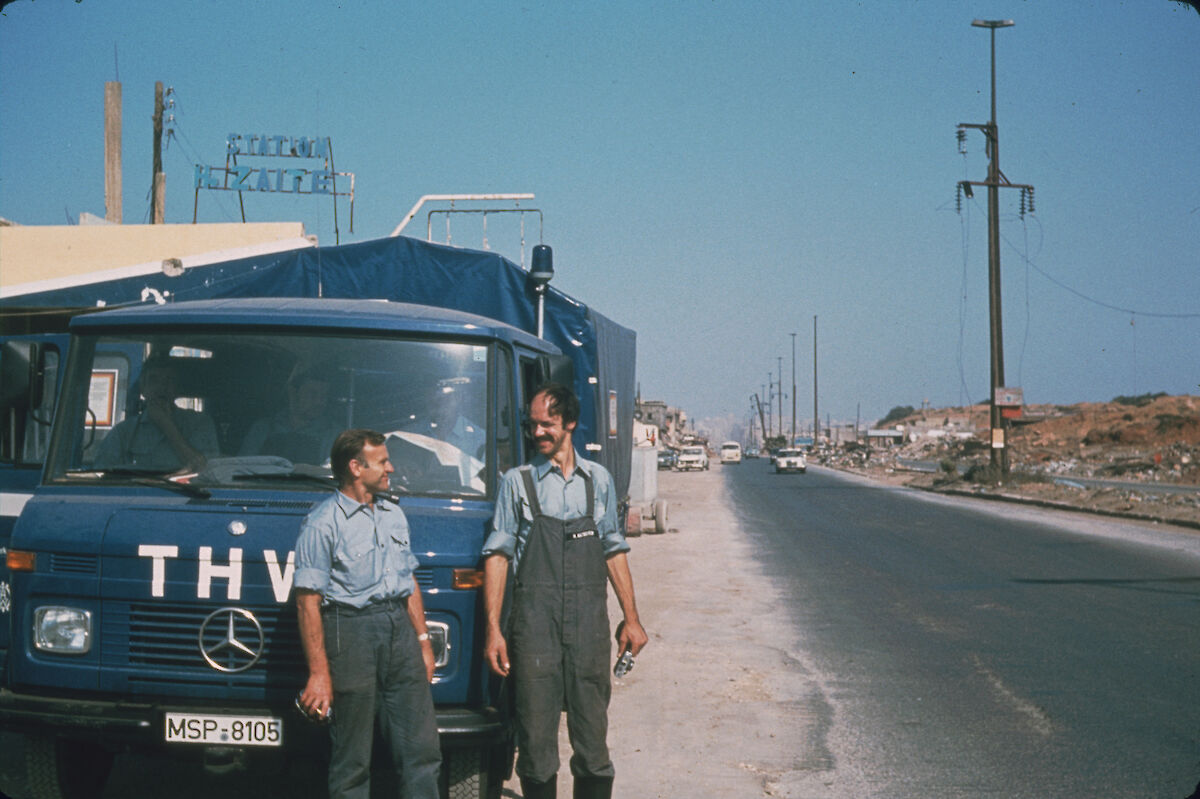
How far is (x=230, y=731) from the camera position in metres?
4.48

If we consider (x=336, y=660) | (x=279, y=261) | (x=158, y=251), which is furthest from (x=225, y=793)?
(x=158, y=251)

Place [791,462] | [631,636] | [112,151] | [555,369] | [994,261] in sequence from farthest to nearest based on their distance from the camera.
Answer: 1. [791,462]
2. [994,261]
3. [112,151]
4. [555,369]
5. [631,636]

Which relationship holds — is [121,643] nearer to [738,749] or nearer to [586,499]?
[586,499]

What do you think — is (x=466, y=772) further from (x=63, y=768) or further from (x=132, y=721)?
(x=63, y=768)

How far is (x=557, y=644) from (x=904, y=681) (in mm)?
4702

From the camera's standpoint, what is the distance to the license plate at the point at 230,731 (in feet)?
14.7

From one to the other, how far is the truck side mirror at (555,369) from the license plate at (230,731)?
193cm

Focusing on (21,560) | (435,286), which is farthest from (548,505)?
(435,286)

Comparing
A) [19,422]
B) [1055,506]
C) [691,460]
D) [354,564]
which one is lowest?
[691,460]

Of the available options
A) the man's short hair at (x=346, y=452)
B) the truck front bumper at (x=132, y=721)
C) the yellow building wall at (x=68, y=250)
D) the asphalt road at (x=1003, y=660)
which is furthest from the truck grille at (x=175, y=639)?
the yellow building wall at (x=68, y=250)

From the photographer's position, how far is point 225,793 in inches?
227

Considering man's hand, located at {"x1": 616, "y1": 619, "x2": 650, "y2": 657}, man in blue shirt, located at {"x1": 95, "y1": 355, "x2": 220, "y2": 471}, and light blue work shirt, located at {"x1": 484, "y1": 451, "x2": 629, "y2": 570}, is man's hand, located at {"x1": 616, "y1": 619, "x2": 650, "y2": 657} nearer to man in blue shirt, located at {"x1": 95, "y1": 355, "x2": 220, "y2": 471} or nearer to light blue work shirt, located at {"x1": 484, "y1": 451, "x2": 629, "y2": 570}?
light blue work shirt, located at {"x1": 484, "y1": 451, "x2": 629, "y2": 570}

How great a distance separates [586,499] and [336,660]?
3.78ft

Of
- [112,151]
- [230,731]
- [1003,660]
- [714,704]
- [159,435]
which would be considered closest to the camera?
[230,731]
